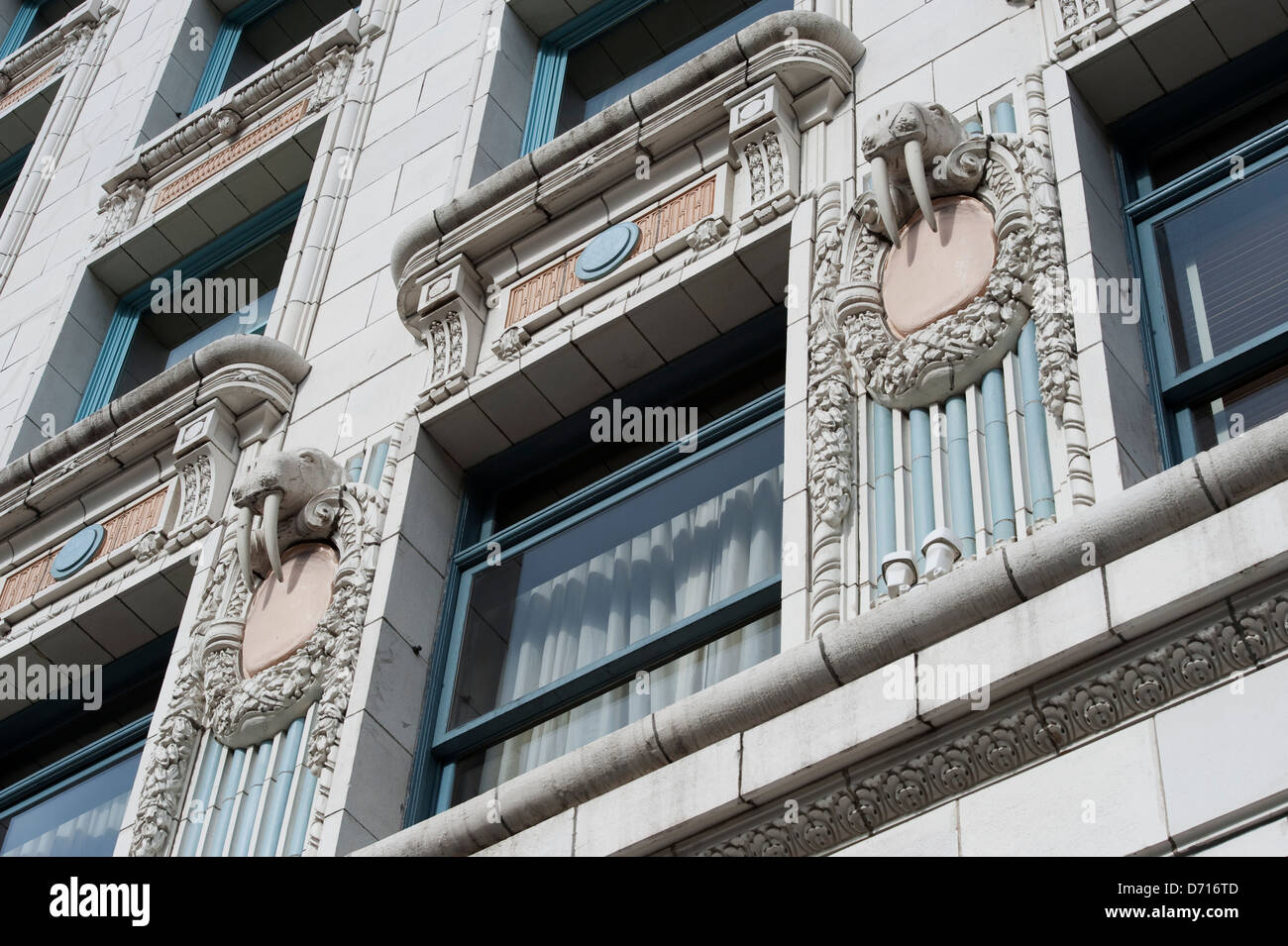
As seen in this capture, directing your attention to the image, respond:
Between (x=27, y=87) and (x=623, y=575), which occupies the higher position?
(x=27, y=87)

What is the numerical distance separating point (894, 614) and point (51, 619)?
8828 millimetres

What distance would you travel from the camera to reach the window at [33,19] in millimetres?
28062

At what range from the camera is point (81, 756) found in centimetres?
1464

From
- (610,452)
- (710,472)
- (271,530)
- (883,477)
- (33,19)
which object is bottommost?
(883,477)

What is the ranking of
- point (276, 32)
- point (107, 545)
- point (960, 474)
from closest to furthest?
point (960, 474) < point (107, 545) < point (276, 32)

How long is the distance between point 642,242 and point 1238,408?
5.00 meters

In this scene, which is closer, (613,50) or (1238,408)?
(1238,408)

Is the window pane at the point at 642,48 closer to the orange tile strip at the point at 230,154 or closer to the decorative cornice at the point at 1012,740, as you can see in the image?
the orange tile strip at the point at 230,154

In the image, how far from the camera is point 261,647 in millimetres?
12922

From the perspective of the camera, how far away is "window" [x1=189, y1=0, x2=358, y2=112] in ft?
74.1

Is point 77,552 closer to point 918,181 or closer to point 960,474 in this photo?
point 918,181

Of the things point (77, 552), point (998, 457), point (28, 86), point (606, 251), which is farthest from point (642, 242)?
point (28, 86)

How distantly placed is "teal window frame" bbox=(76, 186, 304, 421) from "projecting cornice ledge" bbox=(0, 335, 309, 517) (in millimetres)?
2403

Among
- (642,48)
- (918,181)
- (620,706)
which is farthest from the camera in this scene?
(642,48)
